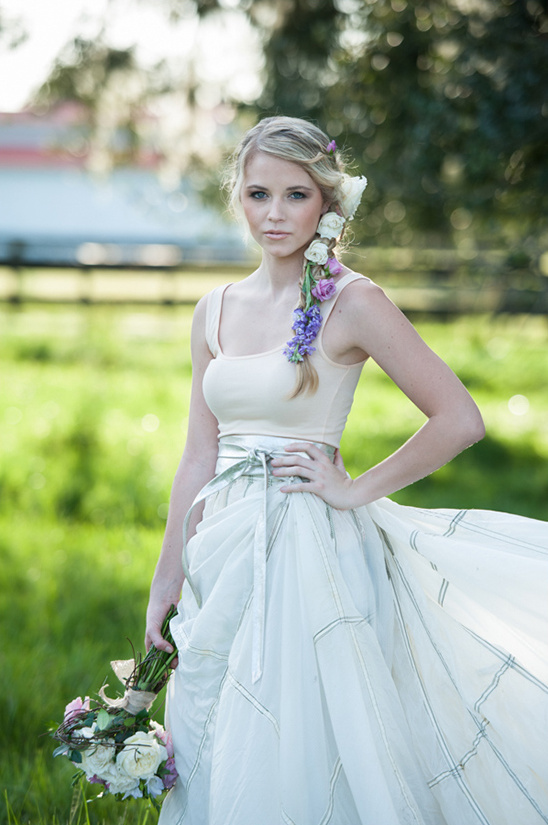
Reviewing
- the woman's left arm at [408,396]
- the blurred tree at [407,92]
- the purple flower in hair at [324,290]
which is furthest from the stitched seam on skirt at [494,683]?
the blurred tree at [407,92]

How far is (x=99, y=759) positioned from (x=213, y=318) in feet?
3.83

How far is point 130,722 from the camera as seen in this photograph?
7.77 feet

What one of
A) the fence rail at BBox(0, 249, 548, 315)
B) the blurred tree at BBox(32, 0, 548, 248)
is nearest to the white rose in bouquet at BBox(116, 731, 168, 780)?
the blurred tree at BBox(32, 0, 548, 248)

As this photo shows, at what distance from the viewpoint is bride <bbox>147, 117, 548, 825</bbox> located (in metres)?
2.14

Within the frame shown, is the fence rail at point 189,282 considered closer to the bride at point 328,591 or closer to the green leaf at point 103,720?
the bride at point 328,591

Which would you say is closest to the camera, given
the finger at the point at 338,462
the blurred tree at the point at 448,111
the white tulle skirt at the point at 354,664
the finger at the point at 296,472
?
the white tulle skirt at the point at 354,664

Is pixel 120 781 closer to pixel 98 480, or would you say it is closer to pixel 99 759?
pixel 99 759

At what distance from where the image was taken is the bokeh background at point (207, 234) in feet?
14.6

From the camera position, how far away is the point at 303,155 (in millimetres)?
2318

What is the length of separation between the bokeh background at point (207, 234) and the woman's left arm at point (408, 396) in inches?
52.1

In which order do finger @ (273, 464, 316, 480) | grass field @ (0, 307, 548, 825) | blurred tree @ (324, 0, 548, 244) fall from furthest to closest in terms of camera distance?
blurred tree @ (324, 0, 548, 244)
grass field @ (0, 307, 548, 825)
finger @ (273, 464, 316, 480)

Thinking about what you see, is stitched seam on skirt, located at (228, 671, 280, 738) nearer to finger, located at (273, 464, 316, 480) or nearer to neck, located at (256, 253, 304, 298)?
finger, located at (273, 464, 316, 480)

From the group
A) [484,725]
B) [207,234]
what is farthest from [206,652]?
[207,234]

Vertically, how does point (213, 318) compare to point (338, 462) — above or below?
above
